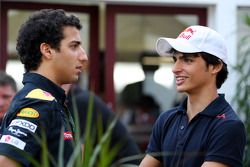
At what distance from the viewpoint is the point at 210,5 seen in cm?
721

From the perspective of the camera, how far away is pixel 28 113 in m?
3.51

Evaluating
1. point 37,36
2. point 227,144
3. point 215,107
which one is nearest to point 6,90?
point 37,36

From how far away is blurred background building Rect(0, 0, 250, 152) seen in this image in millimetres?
6969

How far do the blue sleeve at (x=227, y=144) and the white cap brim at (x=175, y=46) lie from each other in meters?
0.44

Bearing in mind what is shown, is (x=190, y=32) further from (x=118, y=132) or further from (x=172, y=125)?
(x=118, y=132)

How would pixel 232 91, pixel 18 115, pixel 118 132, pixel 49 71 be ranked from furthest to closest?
pixel 232 91
pixel 118 132
pixel 49 71
pixel 18 115

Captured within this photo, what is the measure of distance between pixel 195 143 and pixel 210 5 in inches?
146

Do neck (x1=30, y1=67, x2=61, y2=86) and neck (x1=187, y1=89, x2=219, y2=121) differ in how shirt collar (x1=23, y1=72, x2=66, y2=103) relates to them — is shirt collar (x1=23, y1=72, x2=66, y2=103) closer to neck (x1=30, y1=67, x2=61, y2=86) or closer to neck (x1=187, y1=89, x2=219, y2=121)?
neck (x1=30, y1=67, x2=61, y2=86)

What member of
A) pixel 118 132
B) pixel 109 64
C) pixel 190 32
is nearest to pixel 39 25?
pixel 190 32

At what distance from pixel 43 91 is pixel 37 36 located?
31 centimetres

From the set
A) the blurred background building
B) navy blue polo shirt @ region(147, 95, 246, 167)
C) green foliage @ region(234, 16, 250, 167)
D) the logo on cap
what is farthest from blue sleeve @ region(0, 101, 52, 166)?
the blurred background building

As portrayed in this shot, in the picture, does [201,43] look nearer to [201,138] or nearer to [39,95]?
[201,138]

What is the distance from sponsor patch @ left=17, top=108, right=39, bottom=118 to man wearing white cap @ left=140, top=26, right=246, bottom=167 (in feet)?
2.14

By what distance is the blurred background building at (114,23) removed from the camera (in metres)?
6.97
